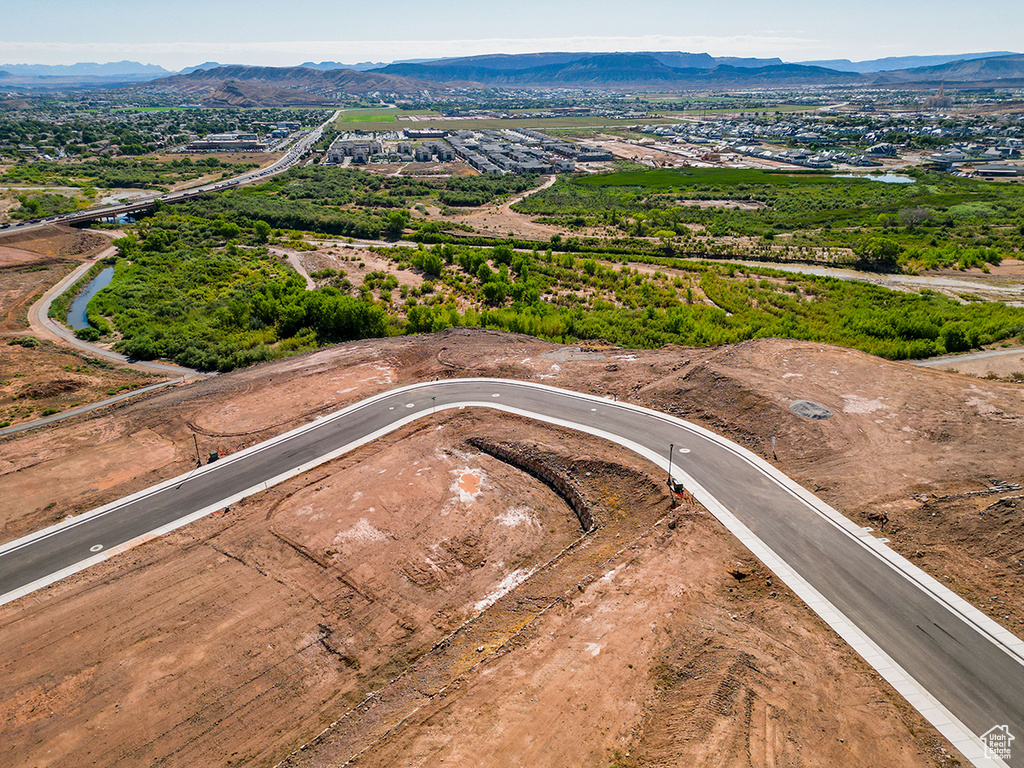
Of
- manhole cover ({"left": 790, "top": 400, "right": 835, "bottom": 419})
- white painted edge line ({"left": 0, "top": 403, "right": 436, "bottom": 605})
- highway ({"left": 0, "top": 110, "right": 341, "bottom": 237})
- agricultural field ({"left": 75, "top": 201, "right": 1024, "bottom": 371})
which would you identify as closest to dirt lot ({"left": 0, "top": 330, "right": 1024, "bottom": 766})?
manhole cover ({"left": 790, "top": 400, "right": 835, "bottom": 419})

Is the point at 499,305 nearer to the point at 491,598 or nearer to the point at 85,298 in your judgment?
the point at 491,598

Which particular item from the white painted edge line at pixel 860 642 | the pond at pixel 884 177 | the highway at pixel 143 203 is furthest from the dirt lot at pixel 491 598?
the pond at pixel 884 177

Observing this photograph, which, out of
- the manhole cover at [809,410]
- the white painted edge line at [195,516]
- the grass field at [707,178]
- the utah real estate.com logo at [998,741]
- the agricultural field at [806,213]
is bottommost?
the white painted edge line at [195,516]

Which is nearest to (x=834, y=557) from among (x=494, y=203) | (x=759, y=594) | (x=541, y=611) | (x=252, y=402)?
(x=759, y=594)

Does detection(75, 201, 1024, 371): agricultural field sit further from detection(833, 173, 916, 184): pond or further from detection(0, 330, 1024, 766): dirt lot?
detection(833, 173, 916, 184): pond

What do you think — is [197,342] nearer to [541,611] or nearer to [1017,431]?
[541,611]

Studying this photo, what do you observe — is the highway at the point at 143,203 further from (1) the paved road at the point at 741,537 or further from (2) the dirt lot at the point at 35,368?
(1) the paved road at the point at 741,537
